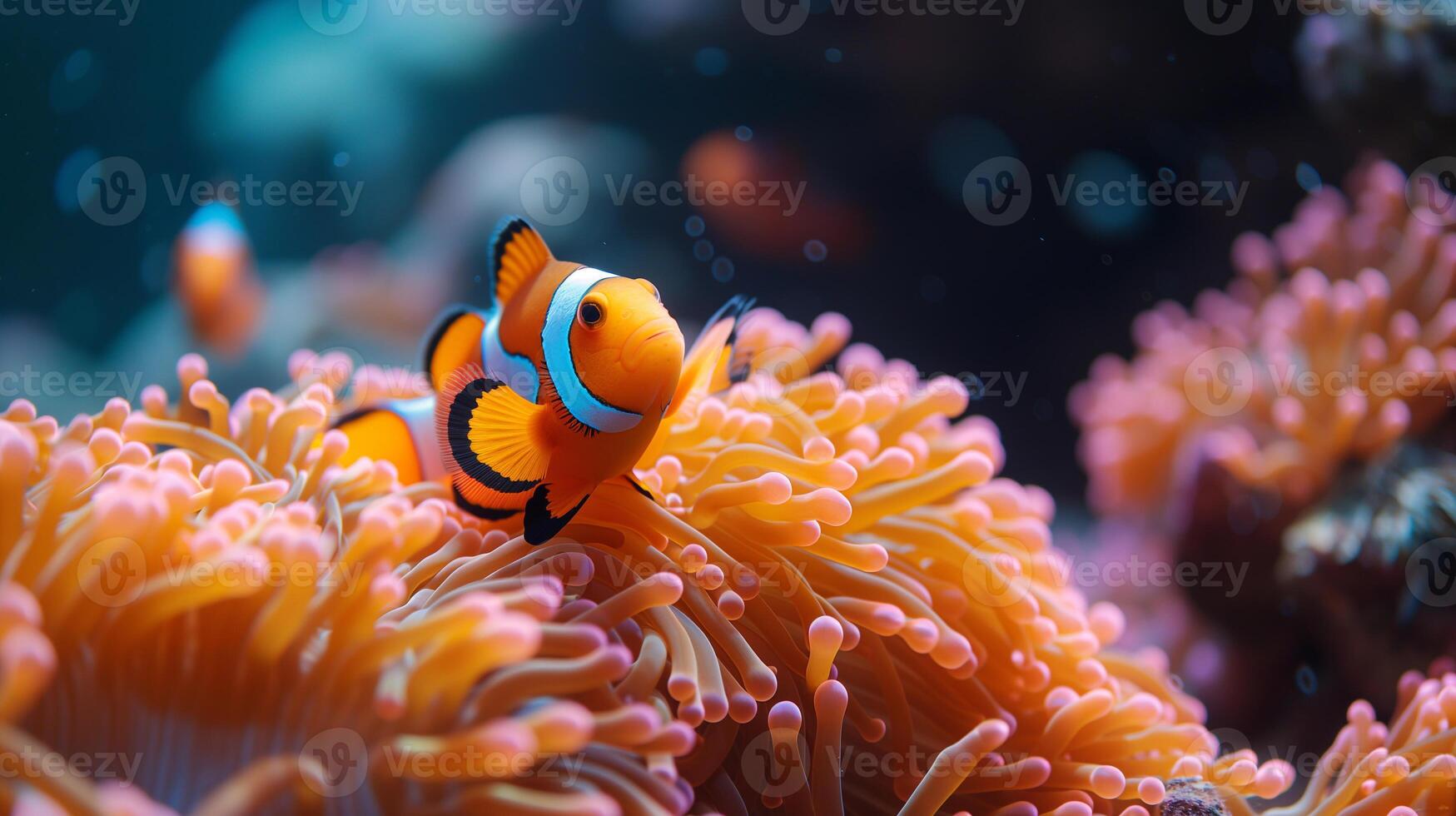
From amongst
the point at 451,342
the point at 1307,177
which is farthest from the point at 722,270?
the point at 1307,177

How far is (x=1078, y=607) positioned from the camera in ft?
4.87

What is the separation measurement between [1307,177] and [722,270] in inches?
77.0

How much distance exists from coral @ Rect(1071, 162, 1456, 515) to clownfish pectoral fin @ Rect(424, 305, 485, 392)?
1.97 m

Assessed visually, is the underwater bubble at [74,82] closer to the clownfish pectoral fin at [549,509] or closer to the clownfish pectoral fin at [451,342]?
the clownfish pectoral fin at [451,342]

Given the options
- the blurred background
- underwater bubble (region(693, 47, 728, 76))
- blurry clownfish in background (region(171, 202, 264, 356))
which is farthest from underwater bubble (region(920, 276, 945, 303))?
blurry clownfish in background (region(171, 202, 264, 356))

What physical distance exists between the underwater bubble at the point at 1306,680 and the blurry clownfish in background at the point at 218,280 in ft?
11.3

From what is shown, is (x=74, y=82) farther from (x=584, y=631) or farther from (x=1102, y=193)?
(x=1102, y=193)

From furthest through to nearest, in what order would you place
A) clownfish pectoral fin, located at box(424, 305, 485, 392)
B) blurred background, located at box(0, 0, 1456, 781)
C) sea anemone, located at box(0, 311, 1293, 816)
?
blurred background, located at box(0, 0, 1456, 781) → clownfish pectoral fin, located at box(424, 305, 485, 392) → sea anemone, located at box(0, 311, 1293, 816)

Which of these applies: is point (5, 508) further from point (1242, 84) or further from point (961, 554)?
point (1242, 84)

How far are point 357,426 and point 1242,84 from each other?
113 inches

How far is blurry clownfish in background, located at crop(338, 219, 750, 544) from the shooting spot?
3.40 feet

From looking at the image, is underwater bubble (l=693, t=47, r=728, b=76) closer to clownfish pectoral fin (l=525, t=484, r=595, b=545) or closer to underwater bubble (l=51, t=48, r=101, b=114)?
underwater bubble (l=51, t=48, r=101, b=114)

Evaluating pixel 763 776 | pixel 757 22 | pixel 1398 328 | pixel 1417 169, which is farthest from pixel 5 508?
pixel 1417 169

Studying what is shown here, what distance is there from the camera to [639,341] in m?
1.02
